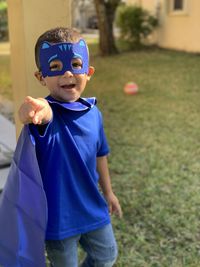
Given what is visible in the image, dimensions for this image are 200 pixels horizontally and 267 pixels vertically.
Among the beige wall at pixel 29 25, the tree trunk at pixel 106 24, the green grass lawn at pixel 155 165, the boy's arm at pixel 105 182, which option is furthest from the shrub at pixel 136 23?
the boy's arm at pixel 105 182

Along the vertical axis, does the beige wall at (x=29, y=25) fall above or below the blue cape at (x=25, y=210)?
above

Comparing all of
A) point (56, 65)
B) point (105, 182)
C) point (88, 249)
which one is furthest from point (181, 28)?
point (56, 65)

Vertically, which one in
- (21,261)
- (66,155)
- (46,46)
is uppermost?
(46,46)

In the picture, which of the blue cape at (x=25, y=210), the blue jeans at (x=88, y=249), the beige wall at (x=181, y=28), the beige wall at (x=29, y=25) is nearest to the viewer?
the blue cape at (x=25, y=210)

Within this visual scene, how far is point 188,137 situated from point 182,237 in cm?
207

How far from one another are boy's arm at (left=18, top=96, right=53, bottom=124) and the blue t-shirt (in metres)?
0.10

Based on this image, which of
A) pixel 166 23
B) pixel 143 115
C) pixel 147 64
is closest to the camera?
pixel 143 115

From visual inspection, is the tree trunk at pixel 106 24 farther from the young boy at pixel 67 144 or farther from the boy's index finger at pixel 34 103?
the boy's index finger at pixel 34 103

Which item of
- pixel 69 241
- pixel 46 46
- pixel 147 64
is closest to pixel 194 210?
pixel 69 241

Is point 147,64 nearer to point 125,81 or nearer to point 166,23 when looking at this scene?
point 125,81

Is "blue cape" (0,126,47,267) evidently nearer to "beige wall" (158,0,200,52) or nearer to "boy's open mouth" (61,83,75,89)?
"boy's open mouth" (61,83,75,89)

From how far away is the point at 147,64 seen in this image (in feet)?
34.2

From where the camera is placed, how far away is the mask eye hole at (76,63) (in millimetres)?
1632

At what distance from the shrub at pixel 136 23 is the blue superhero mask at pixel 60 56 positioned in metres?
12.4
